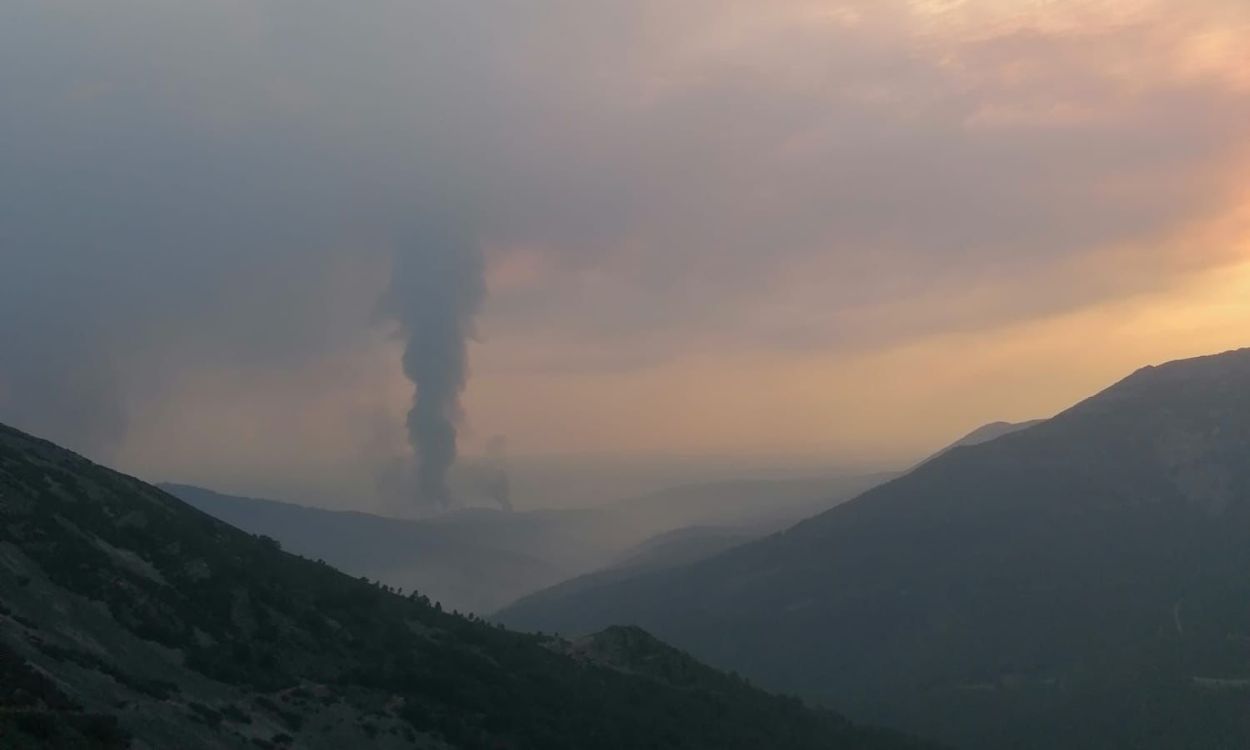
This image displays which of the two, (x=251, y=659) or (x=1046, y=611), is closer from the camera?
(x=251, y=659)

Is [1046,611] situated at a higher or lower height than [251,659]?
lower

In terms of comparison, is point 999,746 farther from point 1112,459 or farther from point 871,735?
point 1112,459

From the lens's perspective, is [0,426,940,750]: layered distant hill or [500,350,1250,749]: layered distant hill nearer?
[0,426,940,750]: layered distant hill

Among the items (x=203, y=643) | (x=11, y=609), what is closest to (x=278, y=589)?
(x=203, y=643)
